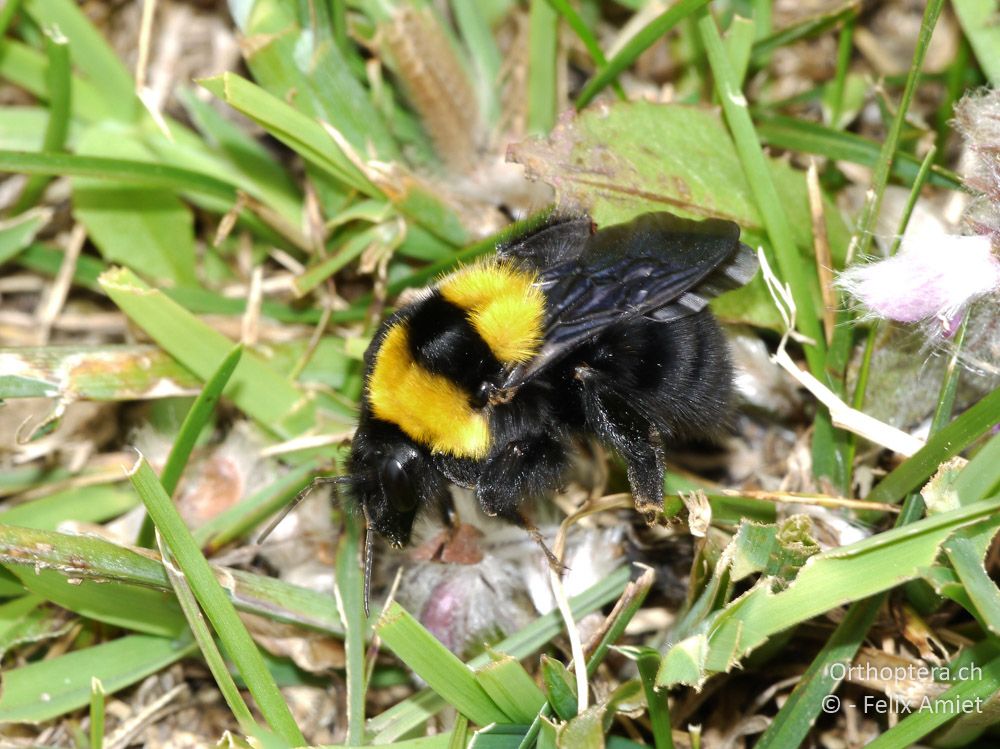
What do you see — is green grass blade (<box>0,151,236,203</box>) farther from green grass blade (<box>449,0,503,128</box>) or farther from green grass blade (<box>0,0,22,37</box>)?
green grass blade (<box>449,0,503,128</box>)

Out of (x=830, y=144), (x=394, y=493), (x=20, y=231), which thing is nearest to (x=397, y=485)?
(x=394, y=493)

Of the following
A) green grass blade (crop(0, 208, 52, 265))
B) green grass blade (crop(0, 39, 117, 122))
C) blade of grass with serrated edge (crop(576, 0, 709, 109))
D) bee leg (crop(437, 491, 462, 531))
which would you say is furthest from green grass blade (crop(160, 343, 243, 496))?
green grass blade (crop(0, 39, 117, 122))

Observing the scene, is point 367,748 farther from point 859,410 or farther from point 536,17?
point 536,17

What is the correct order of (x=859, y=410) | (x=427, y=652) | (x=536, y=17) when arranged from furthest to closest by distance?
1. (x=536, y=17)
2. (x=859, y=410)
3. (x=427, y=652)

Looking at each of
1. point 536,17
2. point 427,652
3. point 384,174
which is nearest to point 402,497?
point 427,652

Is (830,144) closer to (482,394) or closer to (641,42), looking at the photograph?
(641,42)

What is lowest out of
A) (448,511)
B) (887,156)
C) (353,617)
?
(353,617)

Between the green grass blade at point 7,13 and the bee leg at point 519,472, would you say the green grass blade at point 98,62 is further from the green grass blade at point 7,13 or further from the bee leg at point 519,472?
the bee leg at point 519,472
